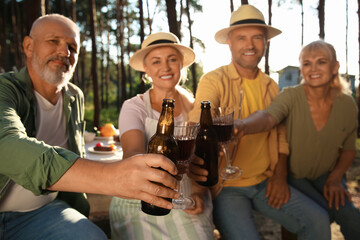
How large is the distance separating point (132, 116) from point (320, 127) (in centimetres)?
188

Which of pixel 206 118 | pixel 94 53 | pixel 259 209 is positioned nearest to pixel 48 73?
pixel 206 118

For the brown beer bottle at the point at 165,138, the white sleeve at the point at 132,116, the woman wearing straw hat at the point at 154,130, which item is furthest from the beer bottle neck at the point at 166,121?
the white sleeve at the point at 132,116

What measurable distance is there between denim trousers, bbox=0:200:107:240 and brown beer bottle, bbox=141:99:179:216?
27.0 inches

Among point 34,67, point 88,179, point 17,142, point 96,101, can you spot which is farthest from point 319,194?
point 96,101

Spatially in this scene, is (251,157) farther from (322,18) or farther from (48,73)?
(322,18)

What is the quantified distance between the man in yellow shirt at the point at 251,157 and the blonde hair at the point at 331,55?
0.42 metres

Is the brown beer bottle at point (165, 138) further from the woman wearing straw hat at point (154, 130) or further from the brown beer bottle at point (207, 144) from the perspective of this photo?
the woman wearing straw hat at point (154, 130)

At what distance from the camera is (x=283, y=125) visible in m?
2.93

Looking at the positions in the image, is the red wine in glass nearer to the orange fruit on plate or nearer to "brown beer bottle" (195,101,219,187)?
"brown beer bottle" (195,101,219,187)

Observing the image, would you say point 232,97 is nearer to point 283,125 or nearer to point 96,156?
point 283,125

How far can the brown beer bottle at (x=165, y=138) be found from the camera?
1.45 m

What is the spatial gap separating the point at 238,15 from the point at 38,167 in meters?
2.44

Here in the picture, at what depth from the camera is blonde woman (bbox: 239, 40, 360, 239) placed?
277cm

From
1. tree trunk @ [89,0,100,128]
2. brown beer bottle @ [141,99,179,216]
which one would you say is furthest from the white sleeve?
tree trunk @ [89,0,100,128]
